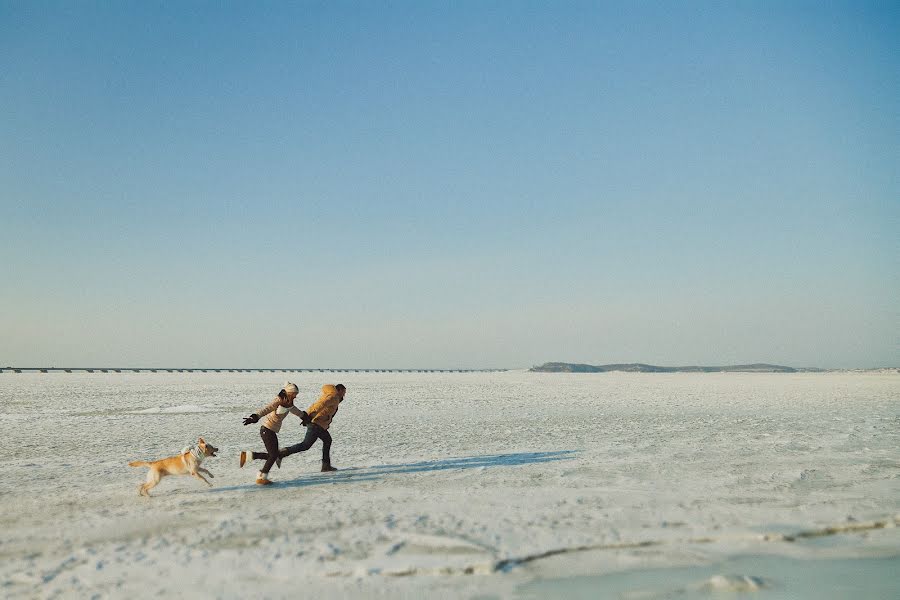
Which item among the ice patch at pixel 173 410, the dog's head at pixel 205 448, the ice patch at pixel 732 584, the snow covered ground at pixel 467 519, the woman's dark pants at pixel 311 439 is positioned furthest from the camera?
the ice patch at pixel 173 410

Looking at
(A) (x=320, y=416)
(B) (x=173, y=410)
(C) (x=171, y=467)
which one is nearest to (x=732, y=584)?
(A) (x=320, y=416)

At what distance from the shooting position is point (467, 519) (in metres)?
5.88

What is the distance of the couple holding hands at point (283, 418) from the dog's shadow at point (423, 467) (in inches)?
10.2

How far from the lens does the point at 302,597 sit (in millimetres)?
3959

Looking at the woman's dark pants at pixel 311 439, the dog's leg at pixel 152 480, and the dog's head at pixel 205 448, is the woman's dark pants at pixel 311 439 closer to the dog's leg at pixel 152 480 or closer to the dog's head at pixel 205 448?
the dog's head at pixel 205 448

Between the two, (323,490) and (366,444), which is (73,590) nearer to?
(323,490)

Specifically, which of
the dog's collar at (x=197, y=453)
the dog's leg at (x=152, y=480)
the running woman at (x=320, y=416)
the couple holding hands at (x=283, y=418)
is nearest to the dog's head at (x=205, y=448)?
the dog's collar at (x=197, y=453)

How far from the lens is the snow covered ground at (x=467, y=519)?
4.26m

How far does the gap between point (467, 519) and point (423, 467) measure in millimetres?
3054

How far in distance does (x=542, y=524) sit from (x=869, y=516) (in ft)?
10.5

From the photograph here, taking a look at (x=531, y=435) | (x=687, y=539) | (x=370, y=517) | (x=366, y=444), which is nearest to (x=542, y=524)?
(x=687, y=539)

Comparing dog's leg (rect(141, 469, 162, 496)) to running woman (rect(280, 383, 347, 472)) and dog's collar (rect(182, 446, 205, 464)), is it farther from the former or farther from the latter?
running woman (rect(280, 383, 347, 472))

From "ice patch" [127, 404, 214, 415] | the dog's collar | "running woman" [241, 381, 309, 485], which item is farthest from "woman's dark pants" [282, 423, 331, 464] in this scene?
"ice patch" [127, 404, 214, 415]

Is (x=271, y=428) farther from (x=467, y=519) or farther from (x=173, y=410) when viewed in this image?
(x=173, y=410)
